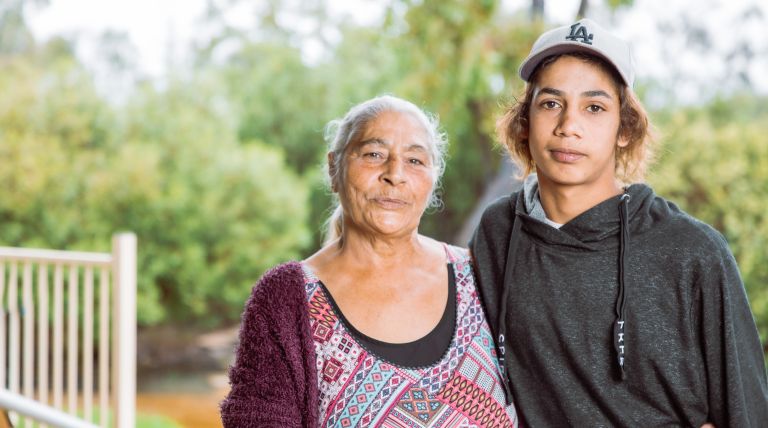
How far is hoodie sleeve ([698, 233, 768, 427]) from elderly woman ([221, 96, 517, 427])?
418 mm

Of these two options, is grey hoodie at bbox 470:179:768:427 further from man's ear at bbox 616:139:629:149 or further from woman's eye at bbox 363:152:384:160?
woman's eye at bbox 363:152:384:160

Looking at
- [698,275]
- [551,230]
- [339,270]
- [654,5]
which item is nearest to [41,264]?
[339,270]

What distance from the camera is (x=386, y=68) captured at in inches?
394

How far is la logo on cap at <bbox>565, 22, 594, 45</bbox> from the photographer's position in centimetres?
163

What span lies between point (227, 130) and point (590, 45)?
7.75 m

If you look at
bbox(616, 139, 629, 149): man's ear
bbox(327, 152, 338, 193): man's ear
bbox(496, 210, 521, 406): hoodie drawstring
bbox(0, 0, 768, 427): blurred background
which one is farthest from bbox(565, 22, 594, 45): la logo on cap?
bbox(0, 0, 768, 427): blurred background

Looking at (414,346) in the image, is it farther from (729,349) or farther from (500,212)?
(729,349)

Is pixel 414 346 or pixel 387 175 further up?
pixel 387 175

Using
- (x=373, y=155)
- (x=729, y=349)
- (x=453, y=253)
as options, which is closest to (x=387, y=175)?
(x=373, y=155)

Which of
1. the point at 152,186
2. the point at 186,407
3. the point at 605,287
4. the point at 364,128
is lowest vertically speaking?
the point at 186,407

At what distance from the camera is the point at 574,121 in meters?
1.60

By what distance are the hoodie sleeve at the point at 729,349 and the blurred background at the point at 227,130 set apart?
392cm

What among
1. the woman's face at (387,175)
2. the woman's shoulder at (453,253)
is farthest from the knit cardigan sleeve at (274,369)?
the woman's shoulder at (453,253)

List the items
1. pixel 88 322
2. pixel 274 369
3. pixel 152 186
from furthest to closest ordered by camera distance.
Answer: pixel 152 186
pixel 88 322
pixel 274 369
